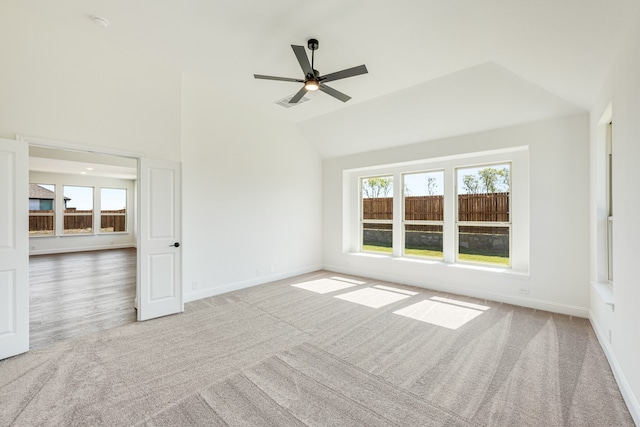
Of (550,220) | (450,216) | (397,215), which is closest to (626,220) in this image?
(550,220)

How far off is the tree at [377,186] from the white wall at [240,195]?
129cm

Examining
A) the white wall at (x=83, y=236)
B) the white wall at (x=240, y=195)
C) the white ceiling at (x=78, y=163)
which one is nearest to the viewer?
the white wall at (x=240, y=195)

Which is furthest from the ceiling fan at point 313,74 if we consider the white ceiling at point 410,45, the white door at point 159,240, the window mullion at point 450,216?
the window mullion at point 450,216

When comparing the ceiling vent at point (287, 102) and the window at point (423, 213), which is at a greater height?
the ceiling vent at point (287, 102)

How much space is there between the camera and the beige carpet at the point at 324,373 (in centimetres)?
199

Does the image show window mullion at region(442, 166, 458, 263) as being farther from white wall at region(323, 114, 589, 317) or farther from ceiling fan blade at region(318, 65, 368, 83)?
ceiling fan blade at region(318, 65, 368, 83)

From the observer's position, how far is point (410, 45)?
3.14m

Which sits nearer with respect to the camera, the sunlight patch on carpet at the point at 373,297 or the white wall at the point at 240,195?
the sunlight patch on carpet at the point at 373,297

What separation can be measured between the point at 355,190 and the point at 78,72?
207 inches

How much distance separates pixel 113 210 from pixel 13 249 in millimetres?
9703

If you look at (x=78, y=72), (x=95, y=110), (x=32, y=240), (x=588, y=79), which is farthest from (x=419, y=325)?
(x=32, y=240)

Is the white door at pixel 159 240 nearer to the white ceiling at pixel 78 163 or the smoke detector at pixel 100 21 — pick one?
the smoke detector at pixel 100 21

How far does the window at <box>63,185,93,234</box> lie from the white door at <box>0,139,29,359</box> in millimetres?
9276

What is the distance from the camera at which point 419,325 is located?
3561 millimetres
